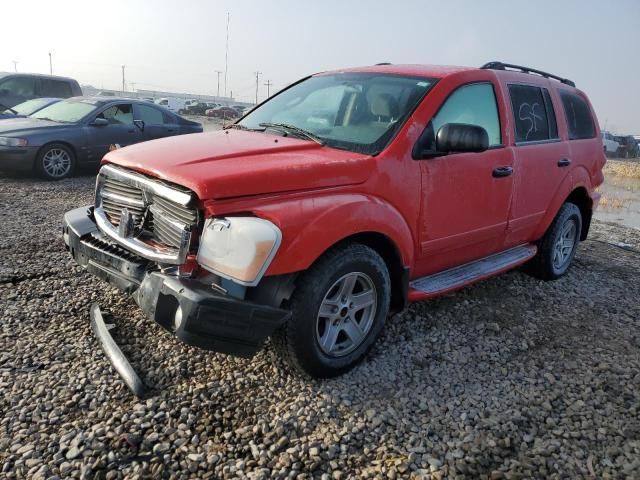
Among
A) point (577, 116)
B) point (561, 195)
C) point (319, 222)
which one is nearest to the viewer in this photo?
point (319, 222)

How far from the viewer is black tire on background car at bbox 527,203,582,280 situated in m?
4.90

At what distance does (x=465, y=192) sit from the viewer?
361 cm

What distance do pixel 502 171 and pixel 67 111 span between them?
842 cm

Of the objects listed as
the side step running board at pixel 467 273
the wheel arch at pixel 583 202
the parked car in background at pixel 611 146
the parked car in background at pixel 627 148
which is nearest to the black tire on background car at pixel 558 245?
the wheel arch at pixel 583 202

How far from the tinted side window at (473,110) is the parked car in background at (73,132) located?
6951mm

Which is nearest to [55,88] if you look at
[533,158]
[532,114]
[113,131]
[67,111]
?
[67,111]

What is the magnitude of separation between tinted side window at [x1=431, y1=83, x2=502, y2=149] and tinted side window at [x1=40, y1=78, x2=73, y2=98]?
40.9 feet

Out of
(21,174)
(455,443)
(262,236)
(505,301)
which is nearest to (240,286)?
(262,236)

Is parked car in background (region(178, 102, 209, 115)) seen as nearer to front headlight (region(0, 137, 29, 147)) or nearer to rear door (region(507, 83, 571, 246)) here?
front headlight (region(0, 137, 29, 147))

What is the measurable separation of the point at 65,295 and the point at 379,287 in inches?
97.3

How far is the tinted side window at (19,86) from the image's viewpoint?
41.5 feet

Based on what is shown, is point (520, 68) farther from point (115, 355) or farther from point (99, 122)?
point (99, 122)

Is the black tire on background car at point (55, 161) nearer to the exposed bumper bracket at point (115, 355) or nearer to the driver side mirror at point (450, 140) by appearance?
the exposed bumper bracket at point (115, 355)

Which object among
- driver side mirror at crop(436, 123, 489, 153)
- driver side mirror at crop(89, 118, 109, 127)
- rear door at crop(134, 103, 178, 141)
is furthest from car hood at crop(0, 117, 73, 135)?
driver side mirror at crop(436, 123, 489, 153)
